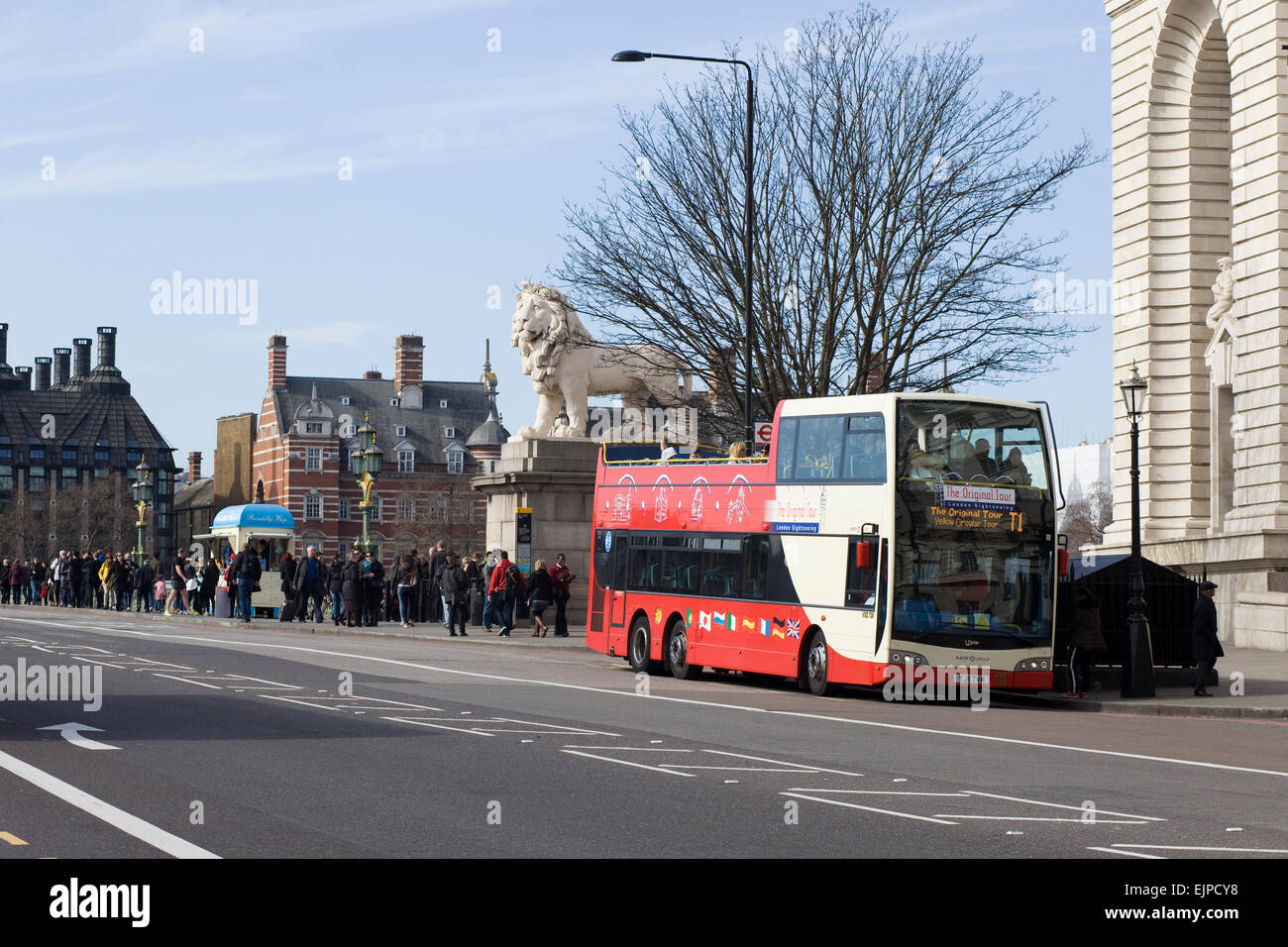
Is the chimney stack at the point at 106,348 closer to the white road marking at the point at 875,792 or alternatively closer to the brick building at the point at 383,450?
the brick building at the point at 383,450

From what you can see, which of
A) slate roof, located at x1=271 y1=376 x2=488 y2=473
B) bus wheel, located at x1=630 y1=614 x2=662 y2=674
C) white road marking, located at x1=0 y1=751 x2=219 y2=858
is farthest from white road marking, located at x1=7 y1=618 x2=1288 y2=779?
slate roof, located at x1=271 y1=376 x2=488 y2=473

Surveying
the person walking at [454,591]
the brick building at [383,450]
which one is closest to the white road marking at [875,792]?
the person walking at [454,591]

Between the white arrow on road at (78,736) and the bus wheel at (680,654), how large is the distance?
12.3 m

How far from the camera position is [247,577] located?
4572cm

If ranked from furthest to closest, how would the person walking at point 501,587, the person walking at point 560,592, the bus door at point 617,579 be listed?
the person walking at point 560,592, the person walking at point 501,587, the bus door at point 617,579

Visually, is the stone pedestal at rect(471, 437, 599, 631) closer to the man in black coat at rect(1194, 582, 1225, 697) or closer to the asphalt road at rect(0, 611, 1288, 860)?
the asphalt road at rect(0, 611, 1288, 860)

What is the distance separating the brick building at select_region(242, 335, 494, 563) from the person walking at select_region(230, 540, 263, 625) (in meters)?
78.3

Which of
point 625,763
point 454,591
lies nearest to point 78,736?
point 625,763

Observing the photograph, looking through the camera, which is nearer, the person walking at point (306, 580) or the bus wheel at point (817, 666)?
the bus wheel at point (817, 666)

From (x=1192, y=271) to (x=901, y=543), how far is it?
59.1 ft

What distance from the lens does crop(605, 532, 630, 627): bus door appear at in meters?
29.5

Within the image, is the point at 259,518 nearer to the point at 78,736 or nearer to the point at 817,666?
the point at 817,666

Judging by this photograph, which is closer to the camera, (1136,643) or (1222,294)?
(1136,643)

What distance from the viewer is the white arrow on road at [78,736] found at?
14.6m
